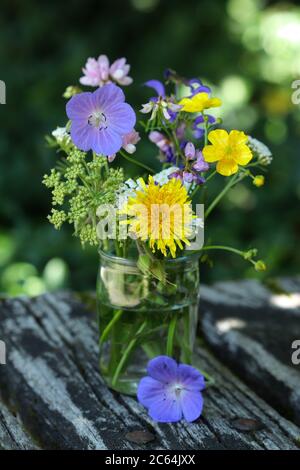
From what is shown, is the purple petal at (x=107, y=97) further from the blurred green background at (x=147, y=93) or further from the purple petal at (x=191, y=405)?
the blurred green background at (x=147, y=93)

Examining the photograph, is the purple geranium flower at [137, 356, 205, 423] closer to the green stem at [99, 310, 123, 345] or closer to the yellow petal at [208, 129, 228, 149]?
the green stem at [99, 310, 123, 345]

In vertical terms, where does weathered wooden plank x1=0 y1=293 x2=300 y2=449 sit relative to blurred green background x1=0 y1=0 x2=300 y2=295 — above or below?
below

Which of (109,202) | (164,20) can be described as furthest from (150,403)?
(164,20)

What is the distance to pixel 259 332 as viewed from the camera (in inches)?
61.9

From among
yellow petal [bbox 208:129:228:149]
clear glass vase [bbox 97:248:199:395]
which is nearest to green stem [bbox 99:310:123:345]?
clear glass vase [bbox 97:248:199:395]

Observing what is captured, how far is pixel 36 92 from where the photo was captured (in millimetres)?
3332

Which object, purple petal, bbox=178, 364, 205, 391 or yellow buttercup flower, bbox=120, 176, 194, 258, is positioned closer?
yellow buttercup flower, bbox=120, 176, 194, 258

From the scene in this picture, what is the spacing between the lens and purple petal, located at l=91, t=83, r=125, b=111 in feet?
3.75

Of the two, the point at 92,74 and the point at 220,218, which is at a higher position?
the point at 92,74

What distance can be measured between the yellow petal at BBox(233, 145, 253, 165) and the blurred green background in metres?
1.42

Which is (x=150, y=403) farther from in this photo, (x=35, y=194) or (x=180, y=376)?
(x=35, y=194)

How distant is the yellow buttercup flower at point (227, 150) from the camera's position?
1.14 m
